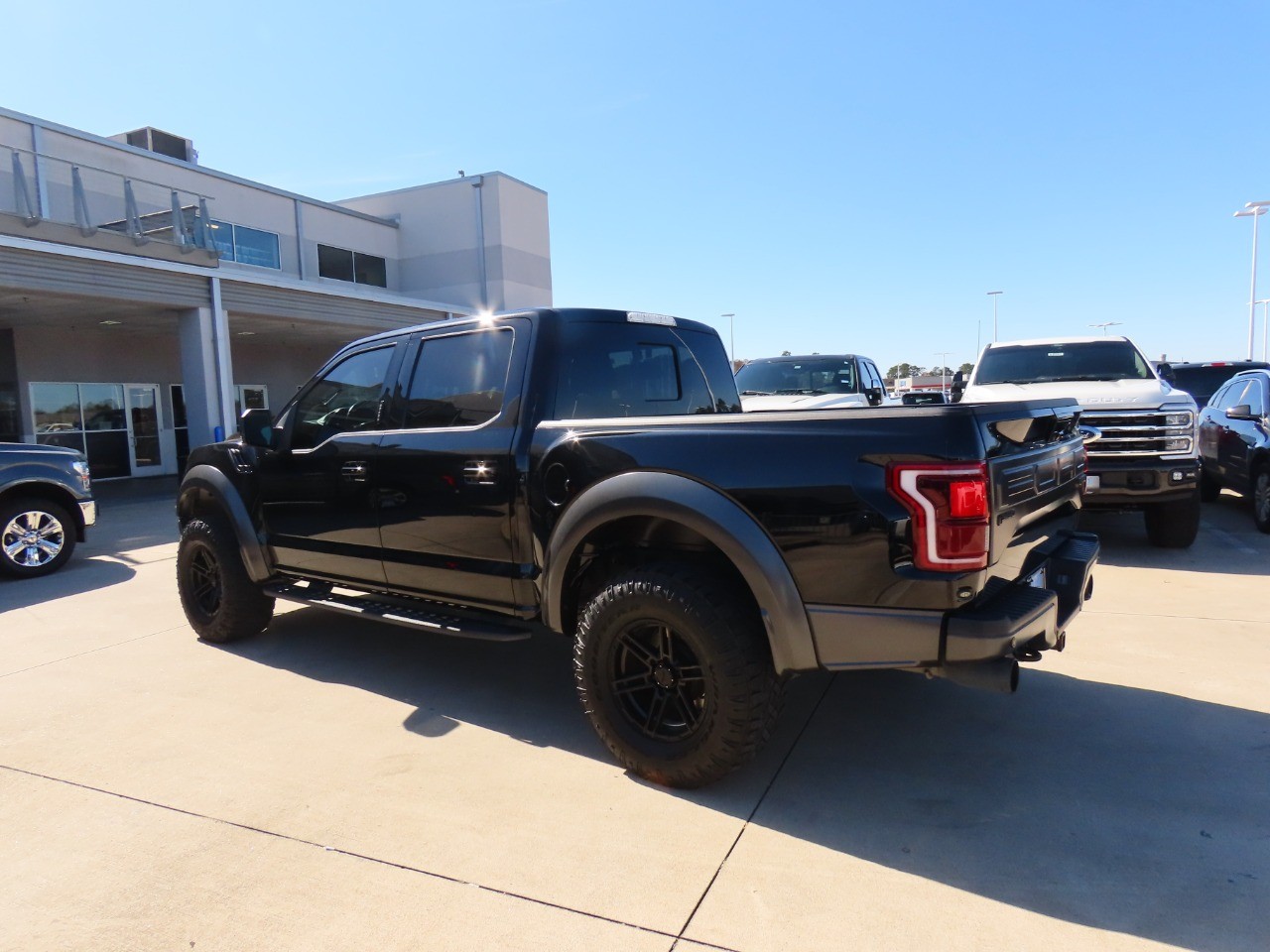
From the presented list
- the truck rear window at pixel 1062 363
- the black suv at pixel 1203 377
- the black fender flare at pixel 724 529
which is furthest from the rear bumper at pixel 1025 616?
the black suv at pixel 1203 377

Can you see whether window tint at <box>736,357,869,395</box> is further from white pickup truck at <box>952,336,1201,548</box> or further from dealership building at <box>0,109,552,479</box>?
dealership building at <box>0,109,552,479</box>

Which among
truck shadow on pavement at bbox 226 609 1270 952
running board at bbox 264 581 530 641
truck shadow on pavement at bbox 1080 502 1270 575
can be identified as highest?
running board at bbox 264 581 530 641

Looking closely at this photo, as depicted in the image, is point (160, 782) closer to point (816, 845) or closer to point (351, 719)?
point (351, 719)

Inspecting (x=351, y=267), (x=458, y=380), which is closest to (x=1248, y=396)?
(x=458, y=380)

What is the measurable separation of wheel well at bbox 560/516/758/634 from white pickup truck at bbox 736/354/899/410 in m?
6.61

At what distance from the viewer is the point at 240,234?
827 inches

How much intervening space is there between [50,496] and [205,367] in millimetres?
6879

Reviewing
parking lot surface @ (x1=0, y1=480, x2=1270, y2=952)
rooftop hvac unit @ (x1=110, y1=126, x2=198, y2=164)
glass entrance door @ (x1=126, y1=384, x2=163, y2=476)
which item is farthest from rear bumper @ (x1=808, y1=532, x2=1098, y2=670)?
rooftop hvac unit @ (x1=110, y1=126, x2=198, y2=164)

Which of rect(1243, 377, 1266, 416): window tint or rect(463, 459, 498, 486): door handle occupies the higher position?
rect(1243, 377, 1266, 416): window tint

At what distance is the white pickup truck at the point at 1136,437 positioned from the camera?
21.9ft

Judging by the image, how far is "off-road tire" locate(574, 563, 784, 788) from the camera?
283cm

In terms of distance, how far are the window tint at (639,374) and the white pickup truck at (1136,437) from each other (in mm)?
3407

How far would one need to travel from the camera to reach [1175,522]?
711 cm

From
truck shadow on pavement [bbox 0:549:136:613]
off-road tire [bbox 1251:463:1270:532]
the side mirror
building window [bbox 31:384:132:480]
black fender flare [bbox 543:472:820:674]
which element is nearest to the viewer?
black fender flare [bbox 543:472:820:674]
